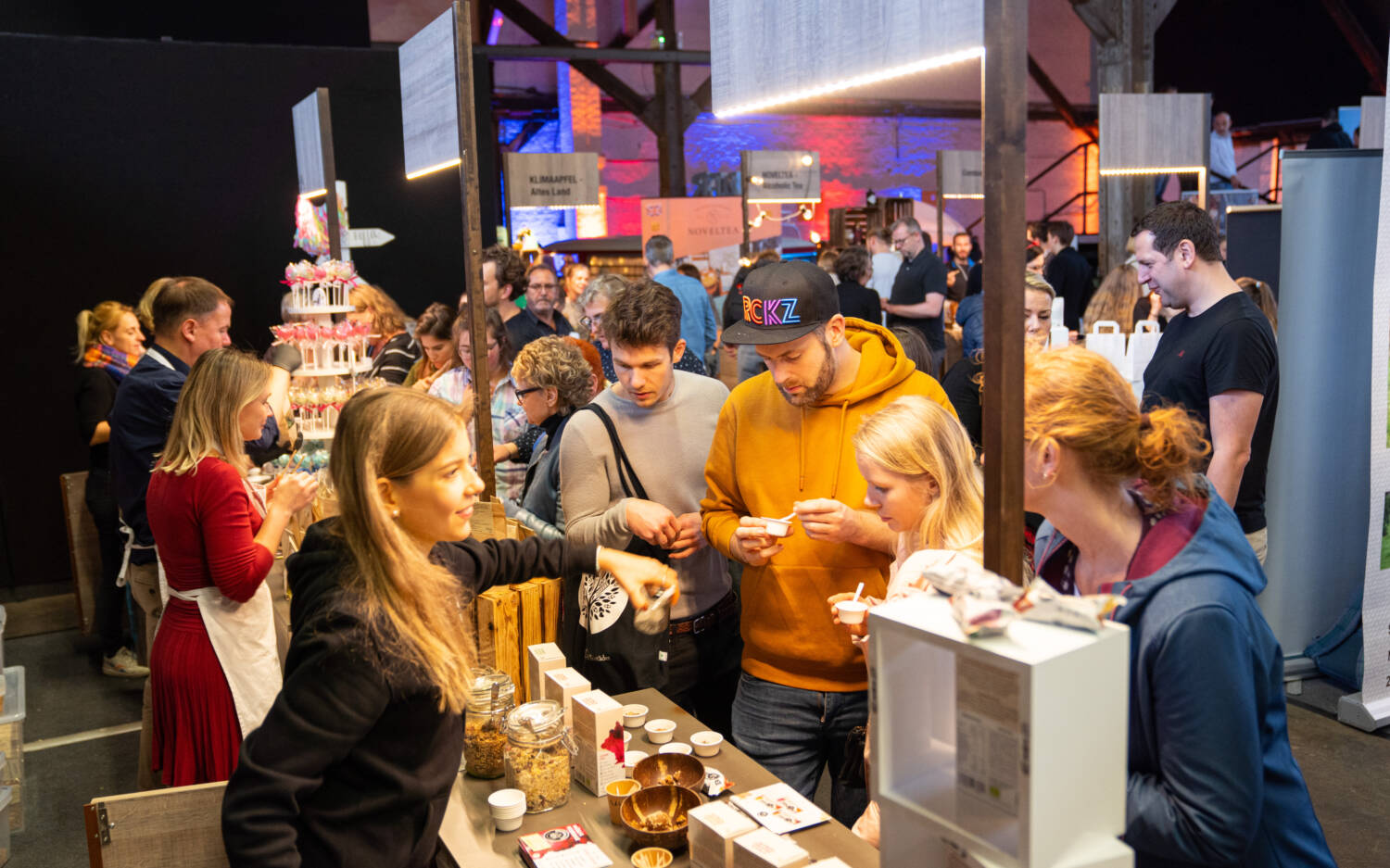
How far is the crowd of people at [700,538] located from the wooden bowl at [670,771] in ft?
1.12

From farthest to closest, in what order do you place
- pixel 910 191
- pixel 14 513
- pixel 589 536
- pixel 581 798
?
pixel 910 191 → pixel 14 513 → pixel 589 536 → pixel 581 798

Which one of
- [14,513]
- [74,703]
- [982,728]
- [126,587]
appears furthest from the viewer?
[14,513]

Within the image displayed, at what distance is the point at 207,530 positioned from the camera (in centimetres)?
290

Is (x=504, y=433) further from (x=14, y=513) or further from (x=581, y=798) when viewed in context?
(x=14, y=513)

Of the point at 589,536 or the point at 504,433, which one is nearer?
the point at 589,536

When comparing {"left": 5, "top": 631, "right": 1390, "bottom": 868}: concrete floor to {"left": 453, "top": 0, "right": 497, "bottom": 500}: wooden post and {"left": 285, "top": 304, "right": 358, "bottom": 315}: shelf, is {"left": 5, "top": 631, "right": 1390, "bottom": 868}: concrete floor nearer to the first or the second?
{"left": 285, "top": 304, "right": 358, "bottom": 315}: shelf

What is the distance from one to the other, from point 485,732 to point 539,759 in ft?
0.71

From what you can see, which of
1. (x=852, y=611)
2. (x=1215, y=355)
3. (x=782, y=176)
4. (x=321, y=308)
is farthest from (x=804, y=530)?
(x=782, y=176)

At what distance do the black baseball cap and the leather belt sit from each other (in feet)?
2.69

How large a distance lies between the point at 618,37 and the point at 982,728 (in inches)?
556

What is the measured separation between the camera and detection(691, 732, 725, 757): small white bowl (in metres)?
2.22

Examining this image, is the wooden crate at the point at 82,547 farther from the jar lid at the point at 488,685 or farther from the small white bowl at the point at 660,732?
the small white bowl at the point at 660,732

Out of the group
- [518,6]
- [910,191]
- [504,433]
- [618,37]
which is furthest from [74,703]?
[910,191]

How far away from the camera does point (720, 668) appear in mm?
2836
